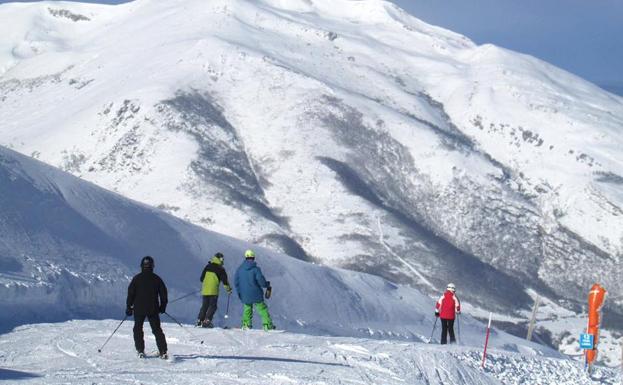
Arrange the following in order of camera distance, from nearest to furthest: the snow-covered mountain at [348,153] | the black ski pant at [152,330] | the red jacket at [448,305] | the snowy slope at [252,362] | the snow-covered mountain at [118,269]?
the snowy slope at [252,362] < the black ski pant at [152,330] < the red jacket at [448,305] < the snow-covered mountain at [118,269] < the snow-covered mountain at [348,153]

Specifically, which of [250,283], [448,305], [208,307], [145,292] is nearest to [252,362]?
[145,292]

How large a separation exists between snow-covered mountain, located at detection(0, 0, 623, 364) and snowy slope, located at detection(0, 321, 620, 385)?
70.6 meters

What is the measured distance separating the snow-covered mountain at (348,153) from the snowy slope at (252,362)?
70.6 meters

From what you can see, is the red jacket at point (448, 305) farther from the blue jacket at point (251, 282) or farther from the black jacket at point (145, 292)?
the black jacket at point (145, 292)

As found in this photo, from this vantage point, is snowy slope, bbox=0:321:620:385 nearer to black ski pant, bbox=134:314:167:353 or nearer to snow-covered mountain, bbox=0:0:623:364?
black ski pant, bbox=134:314:167:353

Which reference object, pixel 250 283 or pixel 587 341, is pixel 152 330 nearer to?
pixel 250 283

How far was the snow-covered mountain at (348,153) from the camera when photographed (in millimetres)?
101438

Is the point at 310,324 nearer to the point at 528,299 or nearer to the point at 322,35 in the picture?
the point at 528,299

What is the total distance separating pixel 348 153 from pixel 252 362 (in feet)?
330

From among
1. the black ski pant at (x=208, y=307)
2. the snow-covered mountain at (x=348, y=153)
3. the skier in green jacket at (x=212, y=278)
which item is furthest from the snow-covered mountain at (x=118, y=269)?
the snow-covered mountain at (x=348, y=153)

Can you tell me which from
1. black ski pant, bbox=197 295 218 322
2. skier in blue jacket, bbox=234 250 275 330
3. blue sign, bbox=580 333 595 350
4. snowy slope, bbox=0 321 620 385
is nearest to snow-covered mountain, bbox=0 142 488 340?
snowy slope, bbox=0 321 620 385

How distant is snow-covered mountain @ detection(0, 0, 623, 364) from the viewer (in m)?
101

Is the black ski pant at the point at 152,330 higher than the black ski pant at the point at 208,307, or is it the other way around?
the black ski pant at the point at 152,330

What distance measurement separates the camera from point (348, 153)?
118 meters
